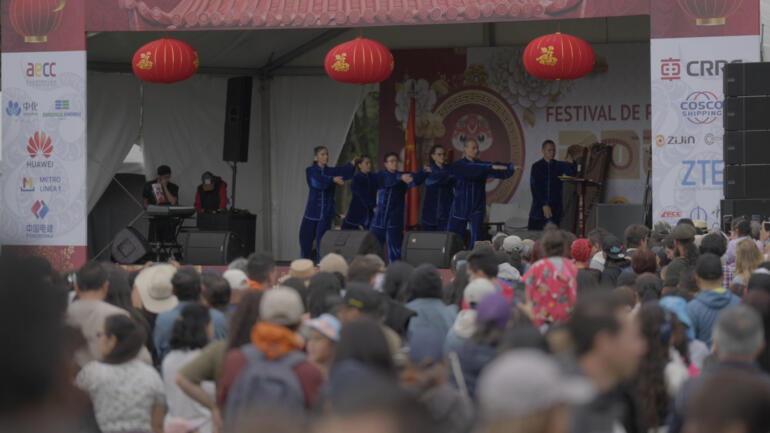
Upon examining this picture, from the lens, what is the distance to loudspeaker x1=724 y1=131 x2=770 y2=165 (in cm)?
814

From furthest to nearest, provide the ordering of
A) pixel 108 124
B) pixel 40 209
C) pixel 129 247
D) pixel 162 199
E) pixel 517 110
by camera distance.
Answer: pixel 517 110, pixel 108 124, pixel 162 199, pixel 129 247, pixel 40 209

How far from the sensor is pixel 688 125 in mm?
8922

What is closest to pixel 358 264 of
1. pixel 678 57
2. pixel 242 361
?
pixel 242 361

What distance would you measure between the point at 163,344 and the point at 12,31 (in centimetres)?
696

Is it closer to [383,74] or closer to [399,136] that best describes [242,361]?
[383,74]

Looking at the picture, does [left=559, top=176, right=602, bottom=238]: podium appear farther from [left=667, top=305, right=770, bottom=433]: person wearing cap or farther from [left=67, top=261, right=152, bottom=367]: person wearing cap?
[left=667, top=305, right=770, bottom=433]: person wearing cap

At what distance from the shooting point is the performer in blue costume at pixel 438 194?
1159 cm

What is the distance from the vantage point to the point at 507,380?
5.94ft

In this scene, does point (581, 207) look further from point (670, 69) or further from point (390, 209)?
point (670, 69)

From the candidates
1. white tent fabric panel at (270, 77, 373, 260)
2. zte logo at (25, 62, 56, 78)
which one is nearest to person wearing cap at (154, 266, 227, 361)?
zte logo at (25, 62, 56, 78)

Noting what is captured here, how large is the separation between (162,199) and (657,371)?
32.9 ft

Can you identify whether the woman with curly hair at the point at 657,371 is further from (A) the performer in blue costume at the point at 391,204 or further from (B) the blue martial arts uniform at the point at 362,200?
(B) the blue martial arts uniform at the point at 362,200

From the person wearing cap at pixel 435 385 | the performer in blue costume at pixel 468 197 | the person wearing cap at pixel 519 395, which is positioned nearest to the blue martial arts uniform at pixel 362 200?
the performer in blue costume at pixel 468 197

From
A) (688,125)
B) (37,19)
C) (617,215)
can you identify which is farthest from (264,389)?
(617,215)
